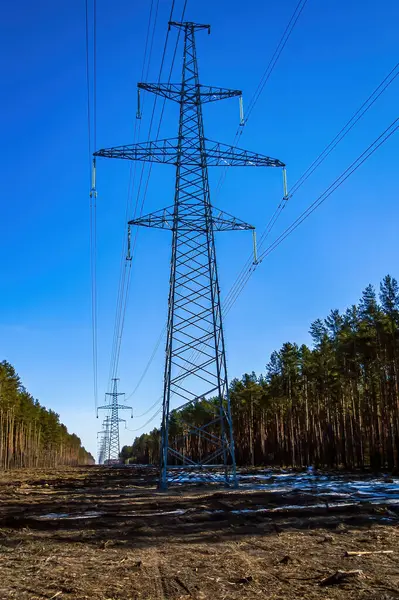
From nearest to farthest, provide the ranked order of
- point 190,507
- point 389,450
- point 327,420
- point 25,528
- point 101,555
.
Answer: point 101,555
point 25,528
point 190,507
point 389,450
point 327,420

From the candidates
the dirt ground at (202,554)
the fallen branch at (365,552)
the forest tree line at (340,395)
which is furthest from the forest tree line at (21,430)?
the fallen branch at (365,552)

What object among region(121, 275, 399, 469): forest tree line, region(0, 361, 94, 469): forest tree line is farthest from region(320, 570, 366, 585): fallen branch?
region(0, 361, 94, 469): forest tree line

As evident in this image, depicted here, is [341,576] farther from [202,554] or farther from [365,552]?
[202,554]

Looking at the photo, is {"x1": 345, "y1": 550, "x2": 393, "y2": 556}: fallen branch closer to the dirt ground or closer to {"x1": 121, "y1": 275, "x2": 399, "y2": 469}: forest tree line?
the dirt ground

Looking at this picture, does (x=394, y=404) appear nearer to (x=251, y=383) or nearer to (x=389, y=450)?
(x=389, y=450)

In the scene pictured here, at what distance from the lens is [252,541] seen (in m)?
9.08

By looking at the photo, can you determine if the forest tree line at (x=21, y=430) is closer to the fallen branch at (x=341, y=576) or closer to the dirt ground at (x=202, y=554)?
the dirt ground at (x=202, y=554)

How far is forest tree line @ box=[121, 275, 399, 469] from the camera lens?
44.9 metres

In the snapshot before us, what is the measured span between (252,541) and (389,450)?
3721 centimetres

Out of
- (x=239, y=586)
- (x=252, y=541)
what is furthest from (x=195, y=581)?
(x=252, y=541)

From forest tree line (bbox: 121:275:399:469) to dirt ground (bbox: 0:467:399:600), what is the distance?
29858 mm

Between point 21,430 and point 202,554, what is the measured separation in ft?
288

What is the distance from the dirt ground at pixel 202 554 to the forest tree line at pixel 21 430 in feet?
194

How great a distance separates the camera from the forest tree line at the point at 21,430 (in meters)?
72.6
